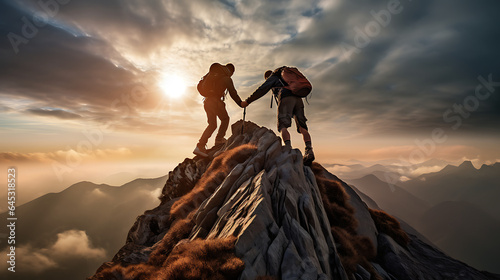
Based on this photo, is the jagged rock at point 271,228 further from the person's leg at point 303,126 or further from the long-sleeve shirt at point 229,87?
the long-sleeve shirt at point 229,87

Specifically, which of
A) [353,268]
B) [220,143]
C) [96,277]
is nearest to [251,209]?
[353,268]

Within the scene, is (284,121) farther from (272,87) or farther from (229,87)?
(229,87)

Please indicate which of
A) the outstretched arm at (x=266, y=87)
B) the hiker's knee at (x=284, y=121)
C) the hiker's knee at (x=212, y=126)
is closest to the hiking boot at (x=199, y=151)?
the hiker's knee at (x=212, y=126)

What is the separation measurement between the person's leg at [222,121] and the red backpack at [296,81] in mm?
5880

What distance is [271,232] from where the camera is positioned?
6473 mm

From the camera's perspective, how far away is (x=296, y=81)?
11.6 metres

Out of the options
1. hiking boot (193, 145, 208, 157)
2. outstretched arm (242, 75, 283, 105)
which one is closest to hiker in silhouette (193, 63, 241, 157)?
hiking boot (193, 145, 208, 157)

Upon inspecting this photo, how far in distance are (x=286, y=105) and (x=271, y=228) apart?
7.33m

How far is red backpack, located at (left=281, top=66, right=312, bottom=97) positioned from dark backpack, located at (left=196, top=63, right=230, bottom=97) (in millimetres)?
5101

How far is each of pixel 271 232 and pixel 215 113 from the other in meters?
11.2

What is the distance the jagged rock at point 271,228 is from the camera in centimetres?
585

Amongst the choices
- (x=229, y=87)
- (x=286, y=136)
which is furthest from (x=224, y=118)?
(x=286, y=136)

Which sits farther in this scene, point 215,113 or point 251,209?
point 215,113

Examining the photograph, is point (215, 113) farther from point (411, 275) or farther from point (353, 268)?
point (411, 275)
